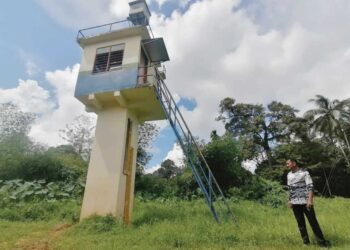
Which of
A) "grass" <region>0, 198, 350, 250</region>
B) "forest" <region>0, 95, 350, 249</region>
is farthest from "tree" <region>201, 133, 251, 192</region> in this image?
"grass" <region>0, 198, 350, 250</region>

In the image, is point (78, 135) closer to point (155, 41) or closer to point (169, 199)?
point (169, 199)

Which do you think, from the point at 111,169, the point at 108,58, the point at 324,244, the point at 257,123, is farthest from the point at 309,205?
the point at 257,123

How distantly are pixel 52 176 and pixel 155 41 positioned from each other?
12.0 m

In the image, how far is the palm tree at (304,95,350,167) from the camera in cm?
3488

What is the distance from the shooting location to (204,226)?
8508 millimetres

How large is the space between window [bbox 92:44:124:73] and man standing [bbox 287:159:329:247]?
26.8 ft

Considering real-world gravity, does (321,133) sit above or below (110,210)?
above

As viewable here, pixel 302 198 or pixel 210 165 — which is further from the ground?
pixel 210 165

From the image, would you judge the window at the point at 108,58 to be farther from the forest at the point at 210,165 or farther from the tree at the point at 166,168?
the tree at the point at 166,168

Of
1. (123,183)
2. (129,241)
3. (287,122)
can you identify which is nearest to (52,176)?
(123,183)

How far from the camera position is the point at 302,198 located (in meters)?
6.29

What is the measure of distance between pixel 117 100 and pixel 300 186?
24.1 feet

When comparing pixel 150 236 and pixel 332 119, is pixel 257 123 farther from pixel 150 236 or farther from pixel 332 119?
pixel 150 236

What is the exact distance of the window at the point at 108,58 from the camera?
1226 cm
